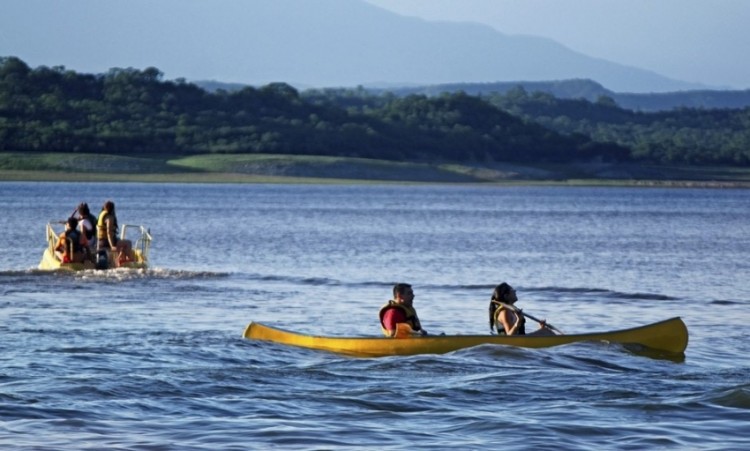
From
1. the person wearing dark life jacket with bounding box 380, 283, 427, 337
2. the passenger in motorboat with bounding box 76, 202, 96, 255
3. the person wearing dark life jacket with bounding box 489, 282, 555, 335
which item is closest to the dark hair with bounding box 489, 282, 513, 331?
the person wearing dark life jacket with bounding box 489, 282, 555, 335

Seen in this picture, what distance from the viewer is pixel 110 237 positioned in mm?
31938

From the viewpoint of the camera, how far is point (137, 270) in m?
32.6

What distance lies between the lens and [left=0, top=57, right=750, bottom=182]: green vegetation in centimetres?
14212

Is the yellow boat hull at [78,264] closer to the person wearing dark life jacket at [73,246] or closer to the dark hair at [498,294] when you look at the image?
the person wearing dark life jacket at [73,246]

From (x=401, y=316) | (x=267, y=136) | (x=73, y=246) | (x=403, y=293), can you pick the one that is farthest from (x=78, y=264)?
(x=267, y=136)

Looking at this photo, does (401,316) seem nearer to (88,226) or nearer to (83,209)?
(83,209)

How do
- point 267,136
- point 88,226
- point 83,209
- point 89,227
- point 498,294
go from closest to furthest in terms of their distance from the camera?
point 498,294 < point 83,209 < point 88,226 < point 89,227 < point 267,136

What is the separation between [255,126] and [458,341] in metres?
145

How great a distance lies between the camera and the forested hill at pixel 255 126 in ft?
484

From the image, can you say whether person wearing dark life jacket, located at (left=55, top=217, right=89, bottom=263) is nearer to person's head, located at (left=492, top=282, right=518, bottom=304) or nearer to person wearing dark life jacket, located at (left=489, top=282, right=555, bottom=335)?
person wearing dark life jacket, located at (left=489, top=282, right=555, bottom=335)

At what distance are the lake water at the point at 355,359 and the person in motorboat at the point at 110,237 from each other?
0.55 metres

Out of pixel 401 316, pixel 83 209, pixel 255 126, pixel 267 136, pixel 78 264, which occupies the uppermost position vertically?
pixel 255 126

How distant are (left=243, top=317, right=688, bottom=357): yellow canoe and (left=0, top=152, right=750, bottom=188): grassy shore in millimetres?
111983

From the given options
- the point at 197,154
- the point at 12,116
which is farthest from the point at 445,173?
the point at 12,116
